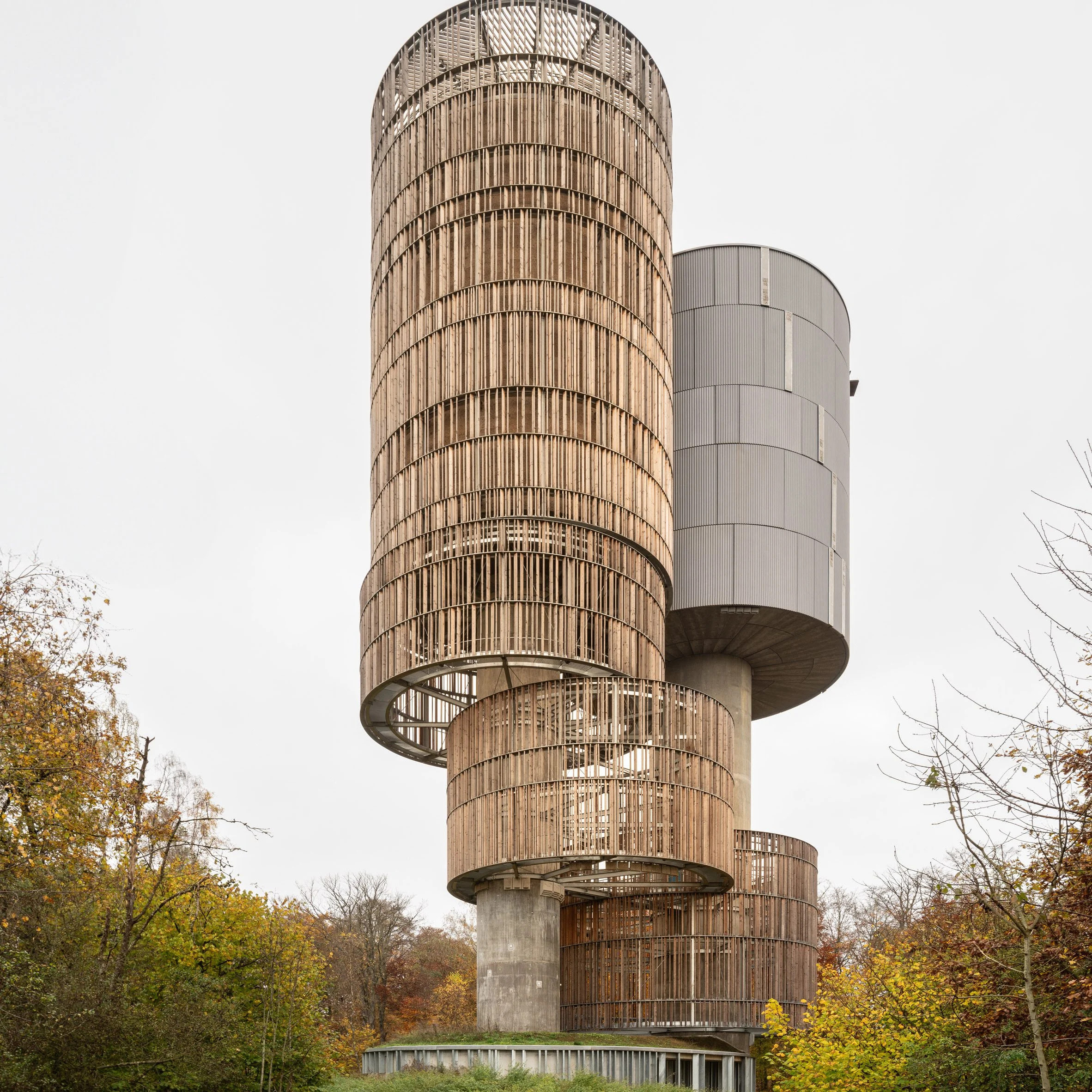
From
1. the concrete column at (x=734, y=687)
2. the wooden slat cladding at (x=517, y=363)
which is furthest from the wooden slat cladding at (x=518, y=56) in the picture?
the concrete column at (x=734, y=687)

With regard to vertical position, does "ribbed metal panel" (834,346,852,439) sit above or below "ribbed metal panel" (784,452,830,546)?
above

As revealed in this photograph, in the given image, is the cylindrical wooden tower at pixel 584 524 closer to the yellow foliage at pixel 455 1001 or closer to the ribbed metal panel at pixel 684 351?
the ribbed metal panel at pixel 684 351

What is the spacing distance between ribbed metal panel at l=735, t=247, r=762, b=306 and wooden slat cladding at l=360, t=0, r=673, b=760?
3357mm

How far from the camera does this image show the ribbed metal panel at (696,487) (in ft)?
136

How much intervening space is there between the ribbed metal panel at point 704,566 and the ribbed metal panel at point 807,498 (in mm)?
2008

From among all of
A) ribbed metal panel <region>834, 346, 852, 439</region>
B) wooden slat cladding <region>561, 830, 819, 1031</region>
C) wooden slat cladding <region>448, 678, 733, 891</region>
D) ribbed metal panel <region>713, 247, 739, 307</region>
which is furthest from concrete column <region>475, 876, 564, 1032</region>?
ribbed metal panel <region>713, 247, 739, 307</region>

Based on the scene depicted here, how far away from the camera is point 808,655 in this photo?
1713 inches

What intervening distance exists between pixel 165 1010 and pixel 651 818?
44.9ft

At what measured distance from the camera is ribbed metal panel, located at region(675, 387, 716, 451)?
41938 mm

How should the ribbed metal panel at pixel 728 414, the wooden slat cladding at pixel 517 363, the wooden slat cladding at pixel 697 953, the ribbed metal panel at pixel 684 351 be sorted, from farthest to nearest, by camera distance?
Result: the ribbed metal panel at pixel 684 351 → the ribbed metal panel at pixel 728 414 → the wooden slat cladding at pixel 697 953 → the wooden slat cladding at pixel 517 363

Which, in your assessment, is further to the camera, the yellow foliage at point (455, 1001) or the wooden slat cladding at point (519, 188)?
the yellow foliage at point (455, 1001)

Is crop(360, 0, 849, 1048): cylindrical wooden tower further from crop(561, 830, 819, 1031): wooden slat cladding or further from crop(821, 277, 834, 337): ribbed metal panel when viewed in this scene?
crop(821, 277, 834, 337): ribbed metal panel

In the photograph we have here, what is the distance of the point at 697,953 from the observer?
37.0 m

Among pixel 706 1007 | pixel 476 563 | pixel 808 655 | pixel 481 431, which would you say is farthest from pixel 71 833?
pixel 808 655
